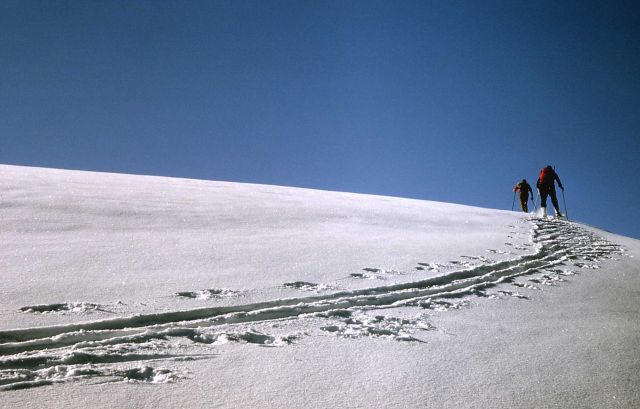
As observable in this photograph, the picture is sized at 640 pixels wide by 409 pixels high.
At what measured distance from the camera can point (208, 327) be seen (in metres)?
2.28

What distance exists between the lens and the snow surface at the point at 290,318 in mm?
1723

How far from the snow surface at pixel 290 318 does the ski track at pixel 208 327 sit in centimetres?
1

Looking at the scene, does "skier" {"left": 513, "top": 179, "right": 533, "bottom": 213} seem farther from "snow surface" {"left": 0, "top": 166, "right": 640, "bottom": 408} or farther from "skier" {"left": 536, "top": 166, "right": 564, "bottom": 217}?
"snow surface" {"left": 0, "top": 166, "right": 640, "bottom": 408}

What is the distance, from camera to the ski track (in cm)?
175

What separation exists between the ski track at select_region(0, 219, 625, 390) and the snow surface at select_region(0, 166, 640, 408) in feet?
0.03

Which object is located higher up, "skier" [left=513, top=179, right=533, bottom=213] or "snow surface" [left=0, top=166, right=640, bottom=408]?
"skier" [left=513, top=179, right=533, bottom=213]

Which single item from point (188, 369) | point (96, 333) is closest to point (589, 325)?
point (188, 369)

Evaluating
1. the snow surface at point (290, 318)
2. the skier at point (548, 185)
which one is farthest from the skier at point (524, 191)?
the snow surface at point (290, 318)

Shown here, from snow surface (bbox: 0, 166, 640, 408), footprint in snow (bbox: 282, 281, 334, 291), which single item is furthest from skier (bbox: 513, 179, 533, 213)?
footprint in snow (bbox: 282, 281, 334, 291)

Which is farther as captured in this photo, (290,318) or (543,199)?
(543,199)

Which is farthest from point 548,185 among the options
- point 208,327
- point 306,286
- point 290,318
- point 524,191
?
point 208,327

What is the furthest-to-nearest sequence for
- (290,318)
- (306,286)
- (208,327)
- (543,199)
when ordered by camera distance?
(543,199) < (306,286) < (290,318) < (208,327)

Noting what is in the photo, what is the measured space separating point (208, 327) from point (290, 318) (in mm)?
489

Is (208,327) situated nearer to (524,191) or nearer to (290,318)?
(290,318)
